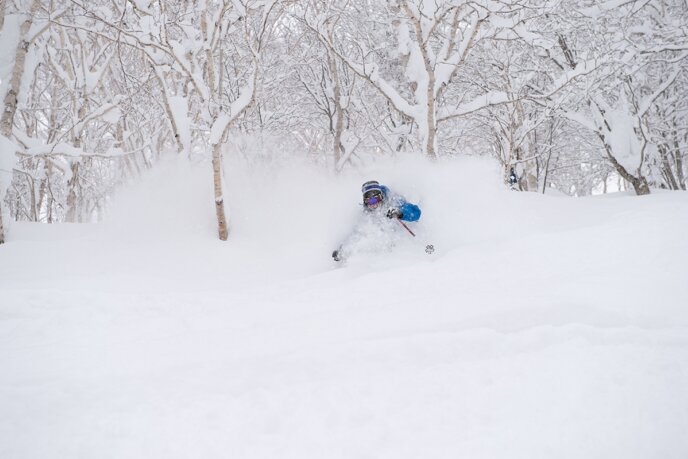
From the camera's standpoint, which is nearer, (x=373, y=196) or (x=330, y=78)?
(x=373, y=196)

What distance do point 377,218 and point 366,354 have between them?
3.54 meters

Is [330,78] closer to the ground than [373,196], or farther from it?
farther from it

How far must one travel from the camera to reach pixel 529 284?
124 inches

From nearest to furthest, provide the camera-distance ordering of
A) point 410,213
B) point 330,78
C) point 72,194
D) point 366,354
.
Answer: point 366,354 < point 410,213 < point 72,194 < point 330,78

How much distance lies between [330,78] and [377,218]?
5684mm

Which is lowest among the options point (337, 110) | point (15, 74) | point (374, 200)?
point (374, 200)

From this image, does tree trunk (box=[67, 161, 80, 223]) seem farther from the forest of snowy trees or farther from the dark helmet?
the dark helmet

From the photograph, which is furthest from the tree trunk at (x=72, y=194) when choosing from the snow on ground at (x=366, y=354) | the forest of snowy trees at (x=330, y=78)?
the snow on ground at (x=366, y=354)

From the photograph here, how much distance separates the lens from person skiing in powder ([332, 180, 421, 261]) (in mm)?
5402

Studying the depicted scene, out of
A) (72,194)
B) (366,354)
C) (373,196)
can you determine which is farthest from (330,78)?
(366,354)

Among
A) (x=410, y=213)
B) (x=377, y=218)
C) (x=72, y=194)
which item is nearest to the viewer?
(x=410, y=213)

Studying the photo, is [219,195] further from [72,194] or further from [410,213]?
[72,194]

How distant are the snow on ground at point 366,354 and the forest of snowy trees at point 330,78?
9.02 ft

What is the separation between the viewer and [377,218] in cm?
566
